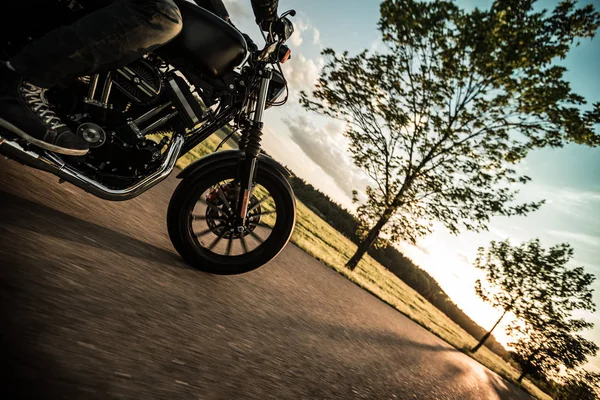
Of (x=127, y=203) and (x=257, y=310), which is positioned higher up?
(x=257, y=310)

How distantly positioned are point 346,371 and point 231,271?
103cm

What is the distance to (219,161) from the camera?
7.19ft

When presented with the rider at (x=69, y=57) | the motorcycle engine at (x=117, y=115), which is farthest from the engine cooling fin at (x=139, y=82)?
the rider at (x=69, y=57)

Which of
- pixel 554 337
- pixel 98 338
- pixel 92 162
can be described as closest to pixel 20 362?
pixel 98 338

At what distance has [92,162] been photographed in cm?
186

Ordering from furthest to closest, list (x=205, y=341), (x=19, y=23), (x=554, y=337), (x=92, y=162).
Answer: (x=554, y=337) < (x=92, y=162) < (x=19, y=23) < (x=205, y=341)

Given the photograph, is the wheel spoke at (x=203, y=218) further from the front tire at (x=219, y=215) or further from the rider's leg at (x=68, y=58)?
the rider's leg at (x=68, y=58)

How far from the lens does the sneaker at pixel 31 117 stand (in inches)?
60.0

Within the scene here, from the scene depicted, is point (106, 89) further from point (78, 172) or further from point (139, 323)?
point (139, 323)

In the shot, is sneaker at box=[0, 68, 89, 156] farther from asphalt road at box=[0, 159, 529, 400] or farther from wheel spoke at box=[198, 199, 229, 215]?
wheel spoke at box=[198, 199, 229, 215]

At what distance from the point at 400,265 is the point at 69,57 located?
33.2 m

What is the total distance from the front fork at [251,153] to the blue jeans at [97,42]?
0.69 metres

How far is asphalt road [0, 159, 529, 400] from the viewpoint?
38.7 inches

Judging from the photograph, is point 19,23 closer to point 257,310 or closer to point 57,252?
point 57,252
